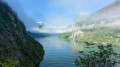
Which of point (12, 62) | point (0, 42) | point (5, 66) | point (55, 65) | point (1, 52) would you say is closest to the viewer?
point (5, 66)

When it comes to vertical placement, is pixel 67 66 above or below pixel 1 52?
below

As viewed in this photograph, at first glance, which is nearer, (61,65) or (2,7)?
(61,65)

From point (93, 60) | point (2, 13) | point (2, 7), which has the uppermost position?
point (2, 7)

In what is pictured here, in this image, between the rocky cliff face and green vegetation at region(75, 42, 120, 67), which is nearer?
green vegetation at region(75, 42, 120, 67)

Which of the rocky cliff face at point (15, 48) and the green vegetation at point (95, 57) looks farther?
the rocky cliff face at point (15, 48)

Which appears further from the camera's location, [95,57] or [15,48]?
[15,48]

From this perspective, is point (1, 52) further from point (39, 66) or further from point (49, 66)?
point (49, 66)

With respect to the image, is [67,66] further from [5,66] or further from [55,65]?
[5,66]

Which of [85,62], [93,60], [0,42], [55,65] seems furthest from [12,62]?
[55,65]

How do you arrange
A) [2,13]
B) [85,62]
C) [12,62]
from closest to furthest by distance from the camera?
[12,62] < [85,62] < [2,13]
